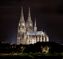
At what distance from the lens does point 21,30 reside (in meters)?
28.1

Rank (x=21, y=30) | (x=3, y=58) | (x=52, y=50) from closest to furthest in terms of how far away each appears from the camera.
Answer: (x=3, y=58), (x=52, y=50), (x=21, y=30)

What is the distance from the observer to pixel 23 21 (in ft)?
95.1

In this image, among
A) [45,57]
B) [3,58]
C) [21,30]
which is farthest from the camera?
[21,30]

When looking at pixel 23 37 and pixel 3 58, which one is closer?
pixel 3 58

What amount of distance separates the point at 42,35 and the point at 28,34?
195 centimetres

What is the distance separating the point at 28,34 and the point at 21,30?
121 cm

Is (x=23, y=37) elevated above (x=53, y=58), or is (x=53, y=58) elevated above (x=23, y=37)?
(x=53, y=58)

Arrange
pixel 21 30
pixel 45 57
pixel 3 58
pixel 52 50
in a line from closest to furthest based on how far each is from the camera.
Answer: pixel 3 58 → pixel 45 57 → pixel 52 50 → pixel 21 30

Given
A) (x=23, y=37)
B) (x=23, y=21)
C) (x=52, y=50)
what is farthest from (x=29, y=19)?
(x=52, y=50)

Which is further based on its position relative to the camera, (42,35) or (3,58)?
(42,35)

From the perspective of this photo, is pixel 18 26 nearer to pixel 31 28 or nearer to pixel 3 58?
pixel 31 28

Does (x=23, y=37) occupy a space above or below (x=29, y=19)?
below

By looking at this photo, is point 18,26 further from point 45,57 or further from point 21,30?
point 45,57

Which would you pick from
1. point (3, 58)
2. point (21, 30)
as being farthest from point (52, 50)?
point (21, 30)
